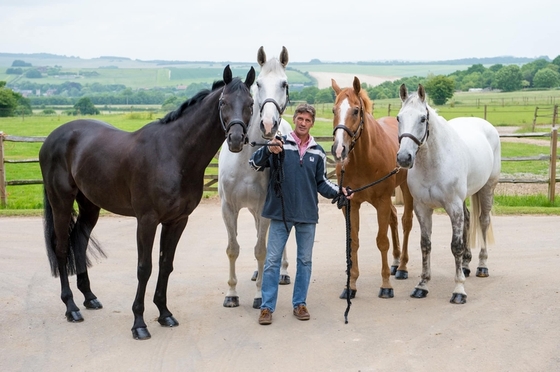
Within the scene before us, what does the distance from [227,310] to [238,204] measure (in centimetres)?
95

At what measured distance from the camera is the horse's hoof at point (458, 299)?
5.68 m

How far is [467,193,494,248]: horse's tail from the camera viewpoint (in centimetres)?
689

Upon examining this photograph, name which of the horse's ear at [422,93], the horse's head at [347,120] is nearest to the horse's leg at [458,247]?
the horse's ear at [422,93]

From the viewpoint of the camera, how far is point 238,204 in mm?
5520

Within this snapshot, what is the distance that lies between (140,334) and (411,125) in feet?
9.32

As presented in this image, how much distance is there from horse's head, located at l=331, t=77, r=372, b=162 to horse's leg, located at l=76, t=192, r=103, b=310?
2286 millimetres

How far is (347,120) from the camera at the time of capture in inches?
211

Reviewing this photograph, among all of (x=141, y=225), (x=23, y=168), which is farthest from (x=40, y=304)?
(x=23, y=168)

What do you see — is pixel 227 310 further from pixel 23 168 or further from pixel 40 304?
pixel 23 168

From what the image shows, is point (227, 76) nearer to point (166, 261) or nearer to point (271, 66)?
point (271, 66)

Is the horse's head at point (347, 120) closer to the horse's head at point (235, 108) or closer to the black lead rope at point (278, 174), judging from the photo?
the black lead rope at point (278, 174)

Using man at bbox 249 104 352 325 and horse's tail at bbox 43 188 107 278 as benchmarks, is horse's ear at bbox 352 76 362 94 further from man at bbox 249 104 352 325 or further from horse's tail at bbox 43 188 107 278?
horse's tail at bbox 43 188 107 278

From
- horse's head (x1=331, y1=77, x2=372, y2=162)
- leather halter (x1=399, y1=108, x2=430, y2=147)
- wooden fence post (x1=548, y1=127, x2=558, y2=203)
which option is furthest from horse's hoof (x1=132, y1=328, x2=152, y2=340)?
wooden fence post (x1=548, y1=127, x2=558, y2=203)

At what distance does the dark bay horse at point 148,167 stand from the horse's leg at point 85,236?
151 mm
